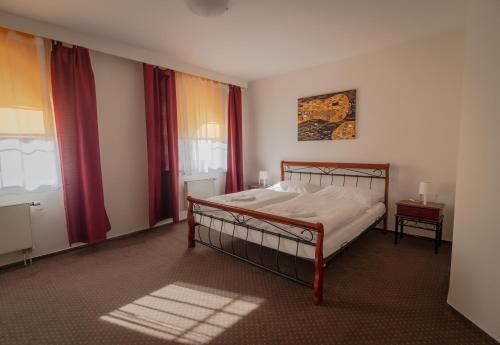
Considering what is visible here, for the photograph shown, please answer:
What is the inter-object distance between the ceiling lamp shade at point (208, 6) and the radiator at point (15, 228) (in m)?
3.01

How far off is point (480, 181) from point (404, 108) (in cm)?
230

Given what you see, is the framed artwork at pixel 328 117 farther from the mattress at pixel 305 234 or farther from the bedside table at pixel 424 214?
the mattress at pixel 305 234

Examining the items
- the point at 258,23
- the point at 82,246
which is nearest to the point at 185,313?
the point at 82,246

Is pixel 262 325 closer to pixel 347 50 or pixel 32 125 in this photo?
pixel 32 125

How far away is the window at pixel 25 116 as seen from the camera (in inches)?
115

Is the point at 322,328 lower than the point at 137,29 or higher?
lower

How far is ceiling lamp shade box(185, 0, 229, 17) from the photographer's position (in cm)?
248

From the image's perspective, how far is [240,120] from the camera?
5.76m

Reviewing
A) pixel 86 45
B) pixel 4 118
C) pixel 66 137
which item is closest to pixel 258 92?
pixel 86 45

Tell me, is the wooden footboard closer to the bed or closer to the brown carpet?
the bed

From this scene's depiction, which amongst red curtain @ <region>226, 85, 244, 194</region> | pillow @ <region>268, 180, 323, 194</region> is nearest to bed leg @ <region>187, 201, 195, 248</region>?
pillow @ <region>268, 180, 323, 194</region>

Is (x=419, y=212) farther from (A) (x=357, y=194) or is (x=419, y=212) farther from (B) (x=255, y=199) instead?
(B) (x=255, y=199)

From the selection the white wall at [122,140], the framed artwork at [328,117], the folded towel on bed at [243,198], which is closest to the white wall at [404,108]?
the framed artwork at [328,117]

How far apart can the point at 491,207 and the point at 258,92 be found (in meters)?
4.83
